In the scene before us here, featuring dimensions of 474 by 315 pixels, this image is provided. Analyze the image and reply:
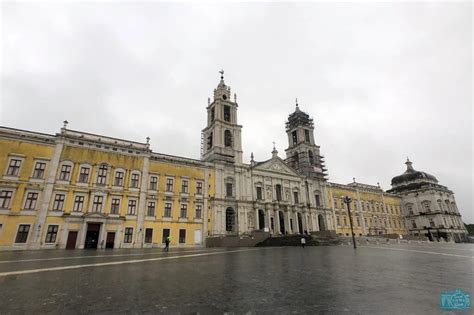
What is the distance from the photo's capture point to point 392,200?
65.4m

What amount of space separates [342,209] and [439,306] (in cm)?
5287

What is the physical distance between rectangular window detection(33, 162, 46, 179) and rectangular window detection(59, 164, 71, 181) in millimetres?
1745

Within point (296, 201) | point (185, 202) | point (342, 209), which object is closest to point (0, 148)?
point (185, 202)

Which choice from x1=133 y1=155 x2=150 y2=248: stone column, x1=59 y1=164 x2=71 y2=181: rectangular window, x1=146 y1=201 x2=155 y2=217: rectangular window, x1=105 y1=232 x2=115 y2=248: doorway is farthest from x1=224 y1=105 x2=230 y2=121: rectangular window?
x1=105 y1=232 x2=115 y2=248: doorway

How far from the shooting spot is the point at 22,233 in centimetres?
2530

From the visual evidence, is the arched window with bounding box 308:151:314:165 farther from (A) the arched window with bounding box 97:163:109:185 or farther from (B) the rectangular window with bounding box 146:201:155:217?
(A) the arched window with bounding box 97:163:109:185

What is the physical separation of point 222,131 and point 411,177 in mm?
61544

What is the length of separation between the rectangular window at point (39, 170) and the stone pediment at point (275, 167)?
30.2m

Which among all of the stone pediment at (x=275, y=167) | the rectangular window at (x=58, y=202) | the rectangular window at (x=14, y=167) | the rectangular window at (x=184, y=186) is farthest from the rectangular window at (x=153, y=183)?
the stone pediment at (x=275, y=167)

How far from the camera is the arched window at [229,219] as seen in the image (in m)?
38.5

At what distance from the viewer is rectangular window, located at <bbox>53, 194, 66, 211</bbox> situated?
27.4 metres

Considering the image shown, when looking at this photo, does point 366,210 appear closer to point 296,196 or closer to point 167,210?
point 296,196

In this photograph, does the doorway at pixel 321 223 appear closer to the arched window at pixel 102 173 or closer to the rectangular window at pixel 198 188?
the rectangular window at pixel 198 188

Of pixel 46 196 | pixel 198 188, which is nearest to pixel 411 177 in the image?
pixel 198 188
